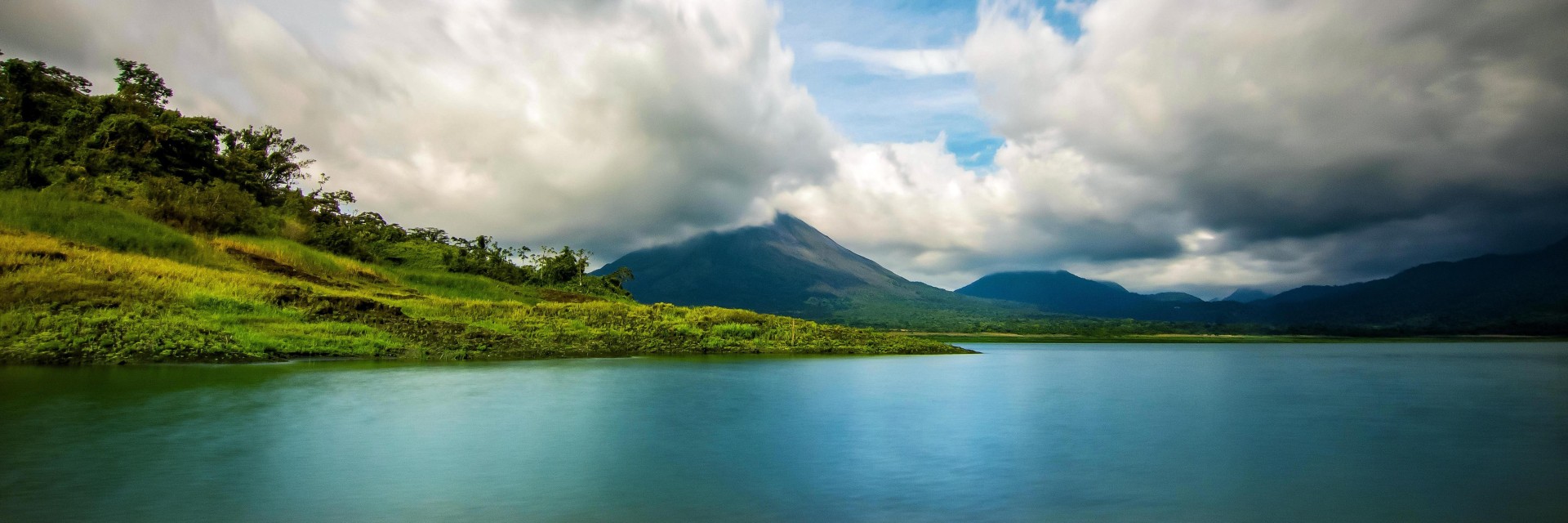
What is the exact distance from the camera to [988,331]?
109 metres

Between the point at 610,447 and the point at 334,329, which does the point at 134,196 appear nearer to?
the point at 334,329

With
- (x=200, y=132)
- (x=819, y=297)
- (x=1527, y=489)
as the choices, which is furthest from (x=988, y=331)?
(x=1527, y=489)

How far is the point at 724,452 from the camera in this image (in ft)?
32.4

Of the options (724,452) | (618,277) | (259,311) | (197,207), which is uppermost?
(197,207)

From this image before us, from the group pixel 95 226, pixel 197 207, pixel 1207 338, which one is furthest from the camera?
pixel 1207 338

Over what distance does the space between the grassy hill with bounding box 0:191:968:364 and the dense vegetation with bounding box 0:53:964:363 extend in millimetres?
62

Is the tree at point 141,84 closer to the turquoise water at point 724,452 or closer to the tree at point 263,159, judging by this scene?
the tree at point 263,159

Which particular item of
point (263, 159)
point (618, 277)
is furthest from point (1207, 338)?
point (263, 159)

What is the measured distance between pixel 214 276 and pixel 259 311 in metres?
3.15

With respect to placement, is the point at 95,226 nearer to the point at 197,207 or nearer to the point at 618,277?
the point at 197,207

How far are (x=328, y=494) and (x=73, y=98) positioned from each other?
50234 mm

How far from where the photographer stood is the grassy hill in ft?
59.5

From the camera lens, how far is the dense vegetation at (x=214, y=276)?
18859 millimetres

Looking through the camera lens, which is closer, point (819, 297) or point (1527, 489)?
point (1527, 489)
